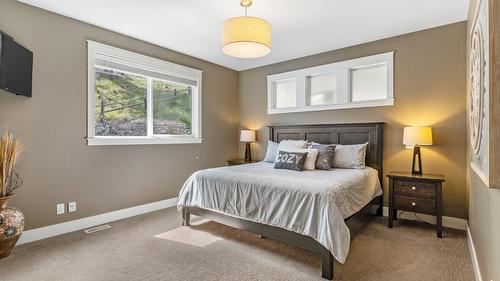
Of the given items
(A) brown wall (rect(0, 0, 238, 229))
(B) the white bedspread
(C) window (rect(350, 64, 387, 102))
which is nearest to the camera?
(B) the white bedspread

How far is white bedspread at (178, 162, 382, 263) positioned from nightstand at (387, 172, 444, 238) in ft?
0.89

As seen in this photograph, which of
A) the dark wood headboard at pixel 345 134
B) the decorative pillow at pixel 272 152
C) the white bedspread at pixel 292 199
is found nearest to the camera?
the white bedspread at pixel 292 199

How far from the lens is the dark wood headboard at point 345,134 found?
12.1ft

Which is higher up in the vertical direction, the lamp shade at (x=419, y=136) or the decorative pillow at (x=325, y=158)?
the lamp shade at (x=419, y=136)

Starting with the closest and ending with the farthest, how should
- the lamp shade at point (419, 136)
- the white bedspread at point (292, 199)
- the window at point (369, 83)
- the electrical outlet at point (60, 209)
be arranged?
the white bedspread at point (292, 199), the electrical outlet at point (60, 209), the lamp shade at point (419, 136), the window at point (369, 83)

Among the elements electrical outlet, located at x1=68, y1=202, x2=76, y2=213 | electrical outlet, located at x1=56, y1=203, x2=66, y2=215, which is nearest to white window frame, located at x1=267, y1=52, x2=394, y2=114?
electrical outlet, located at x1=68, y1=202, x2=76, y2=213

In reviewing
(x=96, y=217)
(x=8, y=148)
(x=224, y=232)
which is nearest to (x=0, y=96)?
(x=8, y=148)

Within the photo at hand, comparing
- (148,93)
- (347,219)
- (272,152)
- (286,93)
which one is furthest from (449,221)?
(148,93)

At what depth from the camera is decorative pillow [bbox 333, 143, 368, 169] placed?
11.5ft

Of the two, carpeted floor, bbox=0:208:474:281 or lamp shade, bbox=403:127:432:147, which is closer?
carpeted floor, bbox=0:208:474:281

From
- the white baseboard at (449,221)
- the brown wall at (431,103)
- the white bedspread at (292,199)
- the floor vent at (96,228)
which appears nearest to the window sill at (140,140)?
the floor vent at (96,228)

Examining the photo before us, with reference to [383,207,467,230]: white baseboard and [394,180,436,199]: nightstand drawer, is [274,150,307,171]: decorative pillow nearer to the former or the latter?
[394,180,436,199]: nightstand drawer

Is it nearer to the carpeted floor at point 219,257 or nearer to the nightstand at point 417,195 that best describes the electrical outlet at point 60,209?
the carpeted floor at point 219,257

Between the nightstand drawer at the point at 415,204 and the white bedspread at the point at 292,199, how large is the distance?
1.00 feet
